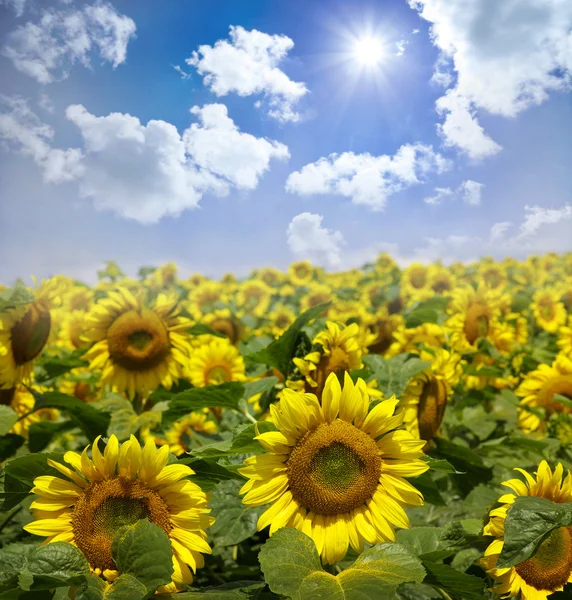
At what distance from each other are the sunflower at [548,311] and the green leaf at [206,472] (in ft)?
22.2

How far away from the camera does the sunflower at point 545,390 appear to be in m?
3.51

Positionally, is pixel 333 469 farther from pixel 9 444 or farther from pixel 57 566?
pixel 9 444

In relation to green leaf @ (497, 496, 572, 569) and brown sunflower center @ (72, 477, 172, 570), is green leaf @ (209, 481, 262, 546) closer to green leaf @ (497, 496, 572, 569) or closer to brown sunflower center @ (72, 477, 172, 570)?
brown sunflower center @ (72, 477, 172, 570)

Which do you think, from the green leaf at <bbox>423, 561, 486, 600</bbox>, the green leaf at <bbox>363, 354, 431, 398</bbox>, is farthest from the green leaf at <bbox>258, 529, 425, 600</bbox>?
the green leaf at <bbox>363, 354, 431, 398</bbox>

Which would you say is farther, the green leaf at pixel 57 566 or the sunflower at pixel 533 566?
the sunflower at pixel 533 566

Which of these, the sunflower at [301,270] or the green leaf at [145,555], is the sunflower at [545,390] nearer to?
the green leaf at [145,555]

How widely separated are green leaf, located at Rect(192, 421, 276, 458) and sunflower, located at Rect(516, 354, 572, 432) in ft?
8.23

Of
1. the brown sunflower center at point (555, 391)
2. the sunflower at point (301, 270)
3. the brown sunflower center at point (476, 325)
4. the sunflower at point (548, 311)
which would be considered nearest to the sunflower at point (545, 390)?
the brown sunflower center at point (555, 391)

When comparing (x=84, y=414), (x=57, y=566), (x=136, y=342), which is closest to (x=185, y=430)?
(x=136, y=342)

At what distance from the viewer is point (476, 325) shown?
4590 mm

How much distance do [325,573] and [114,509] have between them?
1.91ft

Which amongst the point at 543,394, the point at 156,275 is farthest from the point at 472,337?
the point at 156,275

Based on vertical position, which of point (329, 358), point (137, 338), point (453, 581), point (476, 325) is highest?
point (476, 325)

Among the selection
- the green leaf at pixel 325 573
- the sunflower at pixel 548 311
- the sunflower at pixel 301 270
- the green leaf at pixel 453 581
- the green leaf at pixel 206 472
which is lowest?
the green leaf at pixel 453 581
